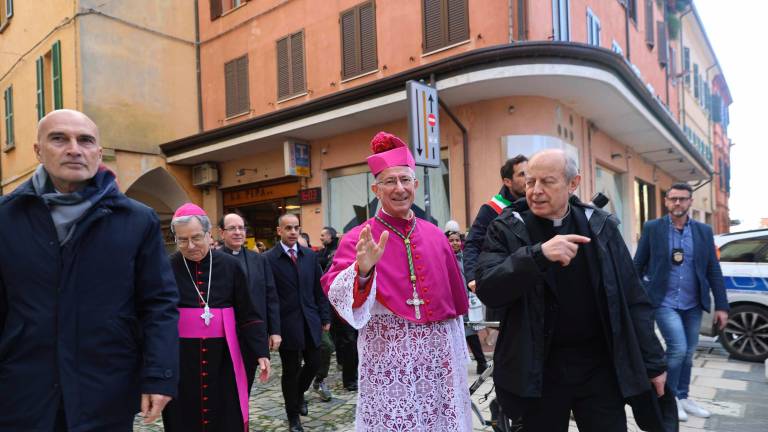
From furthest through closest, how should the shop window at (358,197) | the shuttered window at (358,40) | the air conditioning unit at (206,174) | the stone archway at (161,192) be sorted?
the stone archway at (161,192) → the air conditioning unit at (206,174) → the shuttered window at (358,40) → the shop window at (358,197)

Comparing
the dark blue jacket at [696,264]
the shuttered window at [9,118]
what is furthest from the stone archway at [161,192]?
the dark blue jacket at [696,264]

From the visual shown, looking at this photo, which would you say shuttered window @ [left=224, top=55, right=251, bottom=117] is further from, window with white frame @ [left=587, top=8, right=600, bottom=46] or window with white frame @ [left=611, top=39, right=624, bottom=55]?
window with white frame @ [left=611, top=39, right=624, bottom=55]

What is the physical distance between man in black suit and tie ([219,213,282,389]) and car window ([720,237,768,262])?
21.1ft

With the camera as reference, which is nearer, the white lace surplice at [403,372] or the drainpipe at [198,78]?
the white lace surplice at [403,372]

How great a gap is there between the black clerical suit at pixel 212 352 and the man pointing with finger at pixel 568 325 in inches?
73.6

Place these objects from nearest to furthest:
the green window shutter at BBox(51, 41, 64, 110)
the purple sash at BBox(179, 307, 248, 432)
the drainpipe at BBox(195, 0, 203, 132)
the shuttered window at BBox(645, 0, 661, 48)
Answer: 1. the purple sash at BBox(179, 307, 248, 432)
2. the green window shutter at BBox(51, 41, 64, 110)
3. the drainpipe at BBox(195, 0, 203, 132)
4. the shuttered window at BBox(645, 0, 661, 48)

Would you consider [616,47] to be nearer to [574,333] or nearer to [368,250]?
[574,333]

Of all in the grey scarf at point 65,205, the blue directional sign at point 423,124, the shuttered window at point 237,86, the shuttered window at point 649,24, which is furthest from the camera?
the shuttered window at point 649,24

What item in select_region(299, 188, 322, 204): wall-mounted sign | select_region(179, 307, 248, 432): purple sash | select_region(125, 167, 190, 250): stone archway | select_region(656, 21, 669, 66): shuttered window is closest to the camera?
select_region(179, 307, 248, 432): purple sash

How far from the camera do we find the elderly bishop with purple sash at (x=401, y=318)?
2.68m

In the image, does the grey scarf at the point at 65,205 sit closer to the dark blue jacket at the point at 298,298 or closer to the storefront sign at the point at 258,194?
the dark blue jacket at the point at 298,298

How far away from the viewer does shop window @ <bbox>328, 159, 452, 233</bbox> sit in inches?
408

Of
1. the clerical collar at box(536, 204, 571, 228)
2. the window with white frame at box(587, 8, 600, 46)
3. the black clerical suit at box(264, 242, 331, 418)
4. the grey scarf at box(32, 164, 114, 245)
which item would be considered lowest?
the black clerical suit at box(264, 242, 331, 418)

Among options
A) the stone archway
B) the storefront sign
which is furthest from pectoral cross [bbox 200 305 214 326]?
the stone archway
